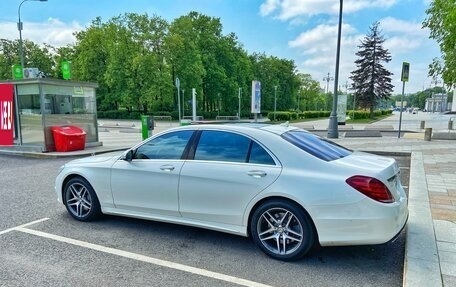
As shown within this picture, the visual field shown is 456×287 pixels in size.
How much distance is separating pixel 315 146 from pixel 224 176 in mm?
1128

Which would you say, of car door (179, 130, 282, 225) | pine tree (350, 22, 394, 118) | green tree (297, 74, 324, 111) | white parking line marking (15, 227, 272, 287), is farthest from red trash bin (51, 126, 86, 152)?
green tree (297, 74, 324, 111)

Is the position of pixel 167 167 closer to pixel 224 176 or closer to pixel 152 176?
pixel 152 176

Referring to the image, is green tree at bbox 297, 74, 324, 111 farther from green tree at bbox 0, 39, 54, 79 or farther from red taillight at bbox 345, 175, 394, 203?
red taillight at bbox 345, 175, 394, 203

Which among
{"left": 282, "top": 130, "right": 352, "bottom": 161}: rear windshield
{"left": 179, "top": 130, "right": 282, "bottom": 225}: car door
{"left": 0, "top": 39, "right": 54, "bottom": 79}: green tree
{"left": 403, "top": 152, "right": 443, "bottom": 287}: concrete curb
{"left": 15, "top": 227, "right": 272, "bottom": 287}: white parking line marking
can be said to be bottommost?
{"left": 15, "top": 227, "right": 272, "bottom": 287}: white parking line marking

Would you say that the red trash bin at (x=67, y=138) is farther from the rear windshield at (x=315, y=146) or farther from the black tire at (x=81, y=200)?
the rear windshield at (x=315, y=146)

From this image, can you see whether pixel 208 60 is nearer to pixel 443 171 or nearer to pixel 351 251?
pixel 443 171

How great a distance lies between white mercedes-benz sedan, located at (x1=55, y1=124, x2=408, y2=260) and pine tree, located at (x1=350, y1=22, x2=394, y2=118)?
45.2 meters

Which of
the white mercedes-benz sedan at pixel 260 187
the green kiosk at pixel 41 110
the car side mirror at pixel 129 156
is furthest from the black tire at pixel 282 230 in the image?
the green kiosk at pixel 41 110

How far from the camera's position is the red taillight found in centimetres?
317

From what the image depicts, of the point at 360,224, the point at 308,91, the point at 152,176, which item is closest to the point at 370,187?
the point at 360,224

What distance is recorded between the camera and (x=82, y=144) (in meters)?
12.0

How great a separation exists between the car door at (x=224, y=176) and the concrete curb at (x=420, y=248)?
1.54 metres

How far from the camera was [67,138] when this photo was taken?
11375mm

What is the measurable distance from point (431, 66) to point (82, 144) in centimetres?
1264
